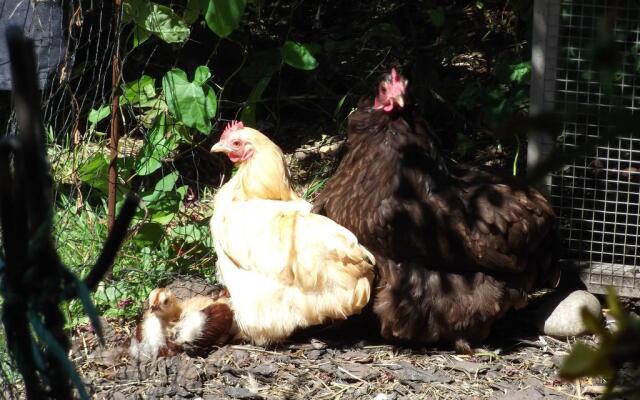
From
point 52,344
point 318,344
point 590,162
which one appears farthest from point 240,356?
point 52,344

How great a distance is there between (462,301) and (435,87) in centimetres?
214

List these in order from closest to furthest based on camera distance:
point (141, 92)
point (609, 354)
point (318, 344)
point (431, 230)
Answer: point (609, 354), point (431, 230), point (318, 344), point (141, 92)

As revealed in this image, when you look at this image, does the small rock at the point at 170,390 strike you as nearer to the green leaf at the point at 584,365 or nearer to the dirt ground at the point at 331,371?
the dirt ground at the point at 331,371

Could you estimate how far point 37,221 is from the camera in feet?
4.33

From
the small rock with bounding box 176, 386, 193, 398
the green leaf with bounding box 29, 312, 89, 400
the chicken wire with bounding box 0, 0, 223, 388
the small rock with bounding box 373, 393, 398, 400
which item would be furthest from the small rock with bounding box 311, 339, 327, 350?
the green leaf with bounding box 29, 312, 89, 400

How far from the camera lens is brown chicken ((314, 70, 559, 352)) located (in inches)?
172

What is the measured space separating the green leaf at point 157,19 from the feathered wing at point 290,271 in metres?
1.12

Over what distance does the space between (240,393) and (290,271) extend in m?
0.65

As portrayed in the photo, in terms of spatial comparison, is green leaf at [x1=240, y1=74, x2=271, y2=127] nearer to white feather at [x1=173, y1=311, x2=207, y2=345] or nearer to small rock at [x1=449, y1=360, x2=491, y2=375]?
white feather at [x1=173, y1=311, x2=207, y2=345]

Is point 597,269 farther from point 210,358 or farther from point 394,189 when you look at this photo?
point 210,358

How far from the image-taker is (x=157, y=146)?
513 centimetres

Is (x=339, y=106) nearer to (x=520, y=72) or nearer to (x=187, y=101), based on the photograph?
(x=520, y=72)

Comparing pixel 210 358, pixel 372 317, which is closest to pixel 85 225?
pixel 210 358

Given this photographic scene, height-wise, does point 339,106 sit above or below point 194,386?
above
